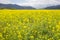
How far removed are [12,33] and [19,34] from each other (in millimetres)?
186

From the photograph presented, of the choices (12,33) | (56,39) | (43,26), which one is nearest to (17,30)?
(12,33)

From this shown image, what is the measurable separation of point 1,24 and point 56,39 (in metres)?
1.90

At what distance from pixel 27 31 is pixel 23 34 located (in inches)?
6.7

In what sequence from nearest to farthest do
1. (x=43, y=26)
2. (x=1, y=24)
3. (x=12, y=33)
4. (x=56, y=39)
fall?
(x=56, y=39), (x=12, y=33), (x=43, y=26), (x=1, y=24)

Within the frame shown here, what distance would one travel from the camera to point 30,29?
4.80 meters

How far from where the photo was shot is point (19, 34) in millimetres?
4602

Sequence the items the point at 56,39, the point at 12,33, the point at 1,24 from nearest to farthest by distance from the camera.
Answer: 1. the point at 56,39
2. the point at 12,33
3. the point at 1,24

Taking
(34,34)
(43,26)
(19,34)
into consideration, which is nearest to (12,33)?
(19,34)

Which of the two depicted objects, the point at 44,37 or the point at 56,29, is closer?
the point at 44,37

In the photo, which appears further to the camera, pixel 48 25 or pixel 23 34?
pixel 48 25

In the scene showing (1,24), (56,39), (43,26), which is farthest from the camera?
(1,24)

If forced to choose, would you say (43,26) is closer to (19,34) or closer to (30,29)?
(30,29)

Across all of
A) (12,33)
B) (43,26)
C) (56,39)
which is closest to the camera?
(56,39)

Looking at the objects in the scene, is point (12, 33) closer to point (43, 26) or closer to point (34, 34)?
point (34, 34)
